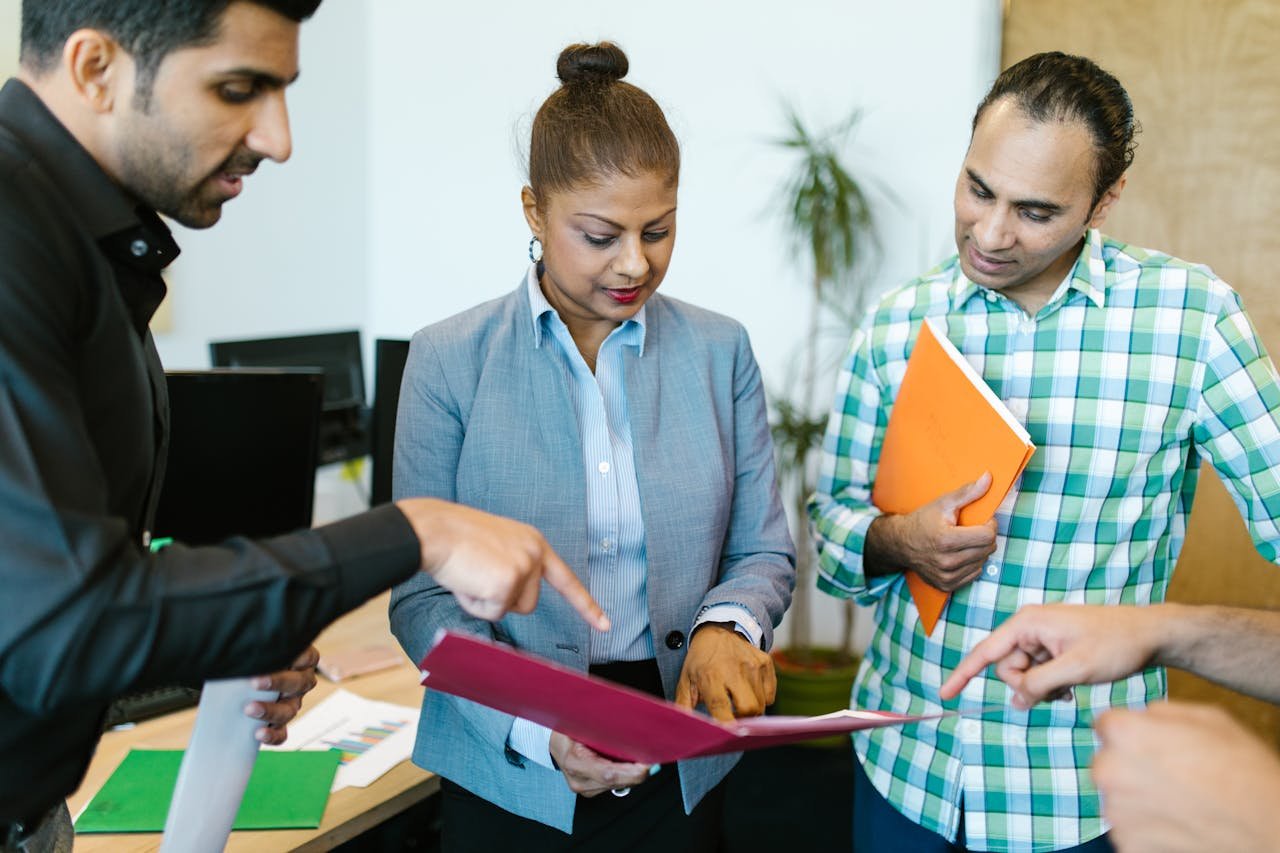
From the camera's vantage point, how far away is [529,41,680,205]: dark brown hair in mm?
1440

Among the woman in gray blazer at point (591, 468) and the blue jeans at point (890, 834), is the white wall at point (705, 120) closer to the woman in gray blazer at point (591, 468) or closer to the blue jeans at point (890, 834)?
the woman in gray blazer at point (591, 468)

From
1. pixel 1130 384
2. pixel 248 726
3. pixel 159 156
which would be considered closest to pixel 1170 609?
pixel 1130 384

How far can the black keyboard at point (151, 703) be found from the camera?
71.2 inches

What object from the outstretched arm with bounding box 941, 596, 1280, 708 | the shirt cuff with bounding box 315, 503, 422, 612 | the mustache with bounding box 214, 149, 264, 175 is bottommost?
the outstretched arm with bounding box 941, 596, 1280, 708

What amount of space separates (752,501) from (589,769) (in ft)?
1.69

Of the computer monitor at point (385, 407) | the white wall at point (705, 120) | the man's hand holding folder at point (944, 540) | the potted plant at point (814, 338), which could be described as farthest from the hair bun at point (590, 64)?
the potted plant at point (814, 338)

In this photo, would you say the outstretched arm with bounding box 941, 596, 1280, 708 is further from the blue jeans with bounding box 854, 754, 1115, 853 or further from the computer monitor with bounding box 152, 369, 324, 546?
the computer monitor with bounding box 152, 369, 324, 546

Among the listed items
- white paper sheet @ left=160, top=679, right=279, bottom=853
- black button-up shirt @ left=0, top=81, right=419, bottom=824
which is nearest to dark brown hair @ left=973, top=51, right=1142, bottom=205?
black button-up shirt @ left=0, top=81, right=419, bottom=824

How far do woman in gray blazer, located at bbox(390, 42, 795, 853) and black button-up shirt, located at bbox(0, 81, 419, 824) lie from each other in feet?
1.62

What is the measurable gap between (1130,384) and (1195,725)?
2.44 feet

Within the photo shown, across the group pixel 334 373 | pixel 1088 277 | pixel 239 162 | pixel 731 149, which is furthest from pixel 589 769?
pixel 731 149

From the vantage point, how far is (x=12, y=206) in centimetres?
83

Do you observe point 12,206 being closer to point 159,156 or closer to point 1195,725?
point 159,156

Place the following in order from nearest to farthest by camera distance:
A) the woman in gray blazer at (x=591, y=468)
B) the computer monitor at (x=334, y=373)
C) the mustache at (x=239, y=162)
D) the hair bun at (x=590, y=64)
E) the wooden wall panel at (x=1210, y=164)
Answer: the mustache at (x=239, y=162) → the woman in gray blazer at (x=591, y=468) → the hair bun at (x=590, y=64) → the computer monitor at (x=334, y=373) → the wooden wall panel at (x=1210, y=164)
